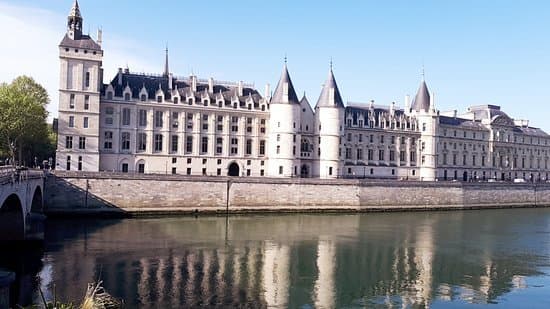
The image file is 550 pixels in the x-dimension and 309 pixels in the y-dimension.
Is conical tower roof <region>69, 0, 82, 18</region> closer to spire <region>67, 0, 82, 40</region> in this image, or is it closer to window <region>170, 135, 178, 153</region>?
spire <region>67, 0, 82, 40</region>

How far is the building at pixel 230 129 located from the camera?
54812mm

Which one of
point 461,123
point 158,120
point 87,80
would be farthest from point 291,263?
point 461,123

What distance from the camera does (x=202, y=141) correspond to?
60969mm

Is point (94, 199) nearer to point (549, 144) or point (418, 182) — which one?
point (418, 182)

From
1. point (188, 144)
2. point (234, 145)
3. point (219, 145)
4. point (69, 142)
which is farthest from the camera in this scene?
point (234, 145)

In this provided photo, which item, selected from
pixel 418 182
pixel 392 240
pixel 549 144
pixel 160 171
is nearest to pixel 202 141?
pixel 160 171

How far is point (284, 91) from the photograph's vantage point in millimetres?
62375

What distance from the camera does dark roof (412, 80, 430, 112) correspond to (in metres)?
76.6

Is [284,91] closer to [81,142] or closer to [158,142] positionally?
[158,142]

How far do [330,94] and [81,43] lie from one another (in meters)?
28.9

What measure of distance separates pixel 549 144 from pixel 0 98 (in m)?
86.2

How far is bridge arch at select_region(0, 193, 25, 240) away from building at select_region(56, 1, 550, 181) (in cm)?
2656

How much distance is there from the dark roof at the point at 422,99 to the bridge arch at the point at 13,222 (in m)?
60.0

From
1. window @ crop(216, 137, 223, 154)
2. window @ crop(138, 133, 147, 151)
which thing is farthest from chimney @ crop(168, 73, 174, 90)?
window @ crop(216, 137, 223, 154)
